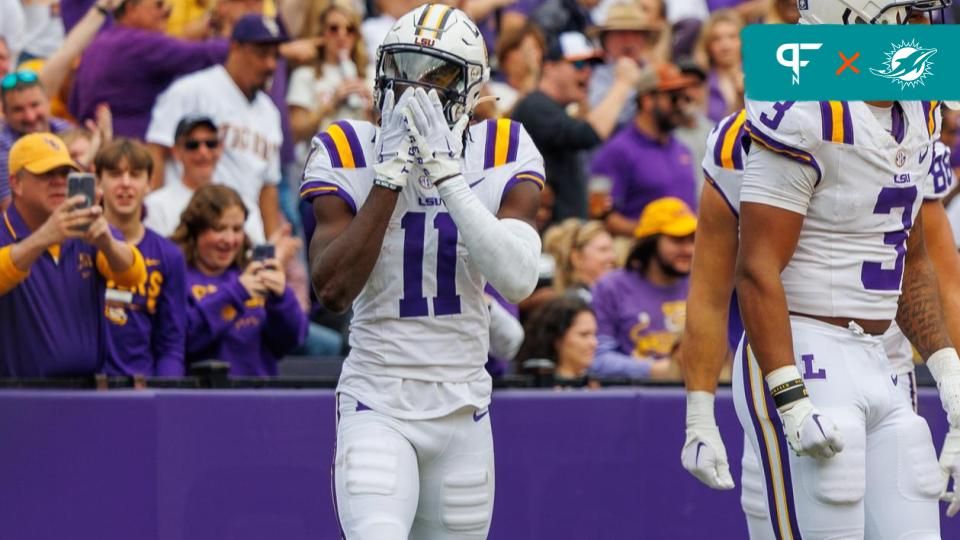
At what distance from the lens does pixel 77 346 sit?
710 centimetres

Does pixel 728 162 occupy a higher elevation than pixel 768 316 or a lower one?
higher

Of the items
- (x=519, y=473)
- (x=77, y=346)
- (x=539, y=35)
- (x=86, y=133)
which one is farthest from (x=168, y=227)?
(x=539, y=35)

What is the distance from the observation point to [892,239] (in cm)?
530

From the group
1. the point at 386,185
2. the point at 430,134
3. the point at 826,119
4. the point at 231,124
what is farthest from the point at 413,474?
the point at 231,124

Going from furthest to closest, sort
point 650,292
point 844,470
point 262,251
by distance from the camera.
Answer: point 650,292
point 262,251
point 844,470

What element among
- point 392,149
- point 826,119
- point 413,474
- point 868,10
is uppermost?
point 868,10

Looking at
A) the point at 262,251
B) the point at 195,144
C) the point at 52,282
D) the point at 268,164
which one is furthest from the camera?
the point at 268,164

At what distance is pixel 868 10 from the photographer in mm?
5203

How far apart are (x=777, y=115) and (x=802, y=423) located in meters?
0.86

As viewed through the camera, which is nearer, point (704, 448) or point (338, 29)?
point (704, 448)

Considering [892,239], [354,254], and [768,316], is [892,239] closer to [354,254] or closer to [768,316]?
[768,316]

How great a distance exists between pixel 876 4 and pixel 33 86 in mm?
4540

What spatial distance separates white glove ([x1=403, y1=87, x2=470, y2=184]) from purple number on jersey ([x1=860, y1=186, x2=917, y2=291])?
1.22 metres

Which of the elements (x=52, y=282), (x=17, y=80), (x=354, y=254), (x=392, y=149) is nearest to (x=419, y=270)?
(x=354, y=254)
